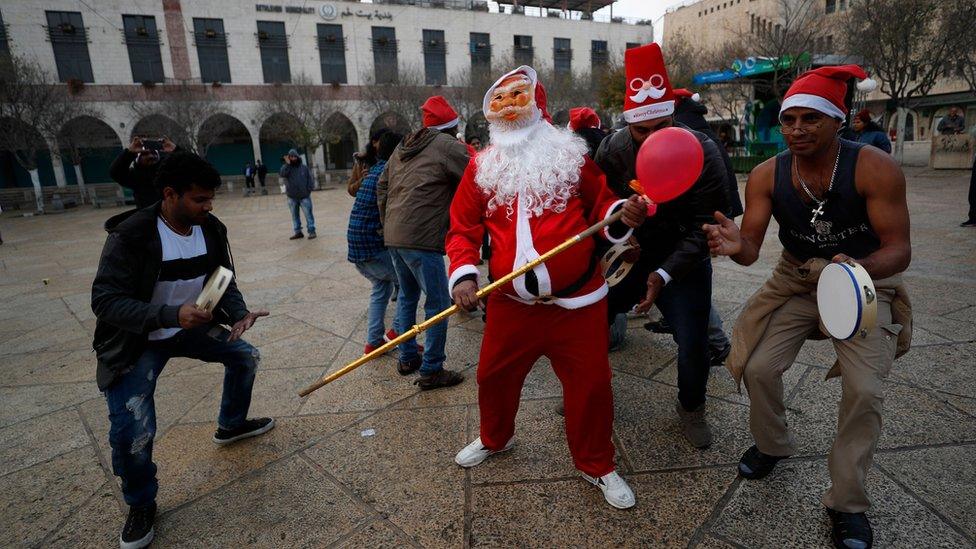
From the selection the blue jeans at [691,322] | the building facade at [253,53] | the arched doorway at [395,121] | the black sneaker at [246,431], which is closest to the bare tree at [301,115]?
the building facade at [253,53]

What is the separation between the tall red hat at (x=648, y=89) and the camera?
279 cm

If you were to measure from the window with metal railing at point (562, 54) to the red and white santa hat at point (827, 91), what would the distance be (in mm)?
45516

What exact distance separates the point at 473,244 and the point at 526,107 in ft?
2.39

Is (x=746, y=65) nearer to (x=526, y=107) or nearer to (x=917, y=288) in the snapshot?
(x=917, y=288)

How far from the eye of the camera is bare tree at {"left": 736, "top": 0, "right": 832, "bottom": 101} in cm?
1850

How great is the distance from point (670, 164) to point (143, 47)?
1614 inches

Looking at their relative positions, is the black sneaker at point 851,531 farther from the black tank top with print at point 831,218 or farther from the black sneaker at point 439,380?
the black sneaker at point 439,380

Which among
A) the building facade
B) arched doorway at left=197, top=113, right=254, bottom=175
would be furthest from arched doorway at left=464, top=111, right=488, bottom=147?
arched doorway at left=197, top=113, right=254, bottom=175

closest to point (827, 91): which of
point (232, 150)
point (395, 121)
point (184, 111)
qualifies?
point (184, 111)

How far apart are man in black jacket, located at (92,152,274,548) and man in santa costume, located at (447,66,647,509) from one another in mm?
1339

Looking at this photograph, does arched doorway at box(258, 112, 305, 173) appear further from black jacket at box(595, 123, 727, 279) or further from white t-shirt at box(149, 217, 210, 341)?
black jacket at box(595, 123, 727, 279)

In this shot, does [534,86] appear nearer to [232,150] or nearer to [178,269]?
[178,269]

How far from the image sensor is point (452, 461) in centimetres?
294

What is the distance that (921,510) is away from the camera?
2326 mm
